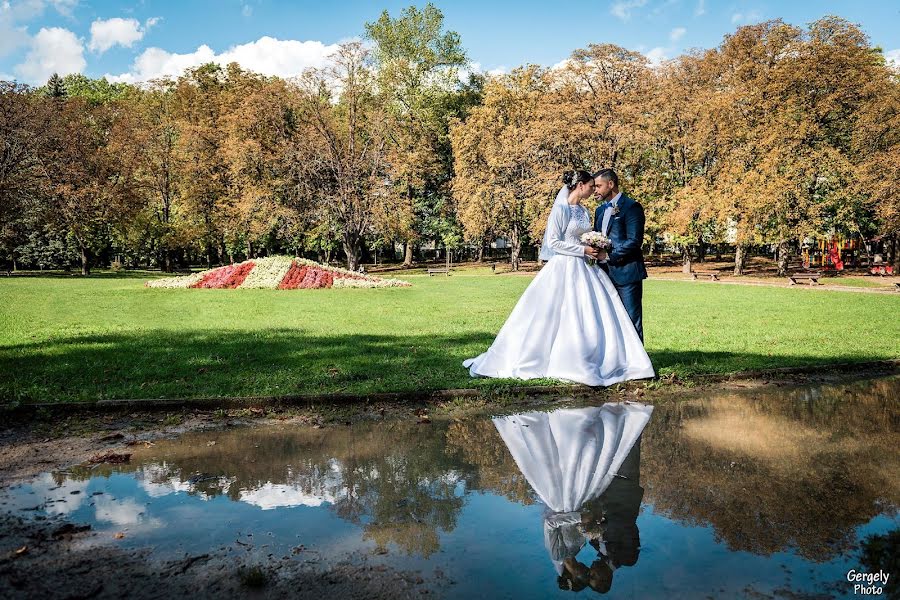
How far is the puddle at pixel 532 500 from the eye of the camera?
12.6 ft

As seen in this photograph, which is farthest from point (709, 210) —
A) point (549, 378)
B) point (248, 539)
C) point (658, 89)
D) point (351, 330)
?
point (248, 539)

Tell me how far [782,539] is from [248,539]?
11.6ft

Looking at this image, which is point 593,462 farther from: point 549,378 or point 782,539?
point 549,378

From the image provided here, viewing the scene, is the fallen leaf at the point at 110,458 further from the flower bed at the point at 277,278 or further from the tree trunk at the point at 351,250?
the tree trunk at the point at 351,250

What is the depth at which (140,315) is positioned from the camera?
59.8ft

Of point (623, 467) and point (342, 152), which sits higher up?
point (342, 152)

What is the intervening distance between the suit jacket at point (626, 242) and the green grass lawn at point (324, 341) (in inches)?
70.4

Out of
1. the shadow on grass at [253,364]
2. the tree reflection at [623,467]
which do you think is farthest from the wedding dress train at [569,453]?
the shadow on grass at [253,364]

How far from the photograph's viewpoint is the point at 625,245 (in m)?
9.00

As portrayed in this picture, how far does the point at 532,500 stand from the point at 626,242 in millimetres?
5130

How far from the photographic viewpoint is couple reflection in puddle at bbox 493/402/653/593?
13.0 feet

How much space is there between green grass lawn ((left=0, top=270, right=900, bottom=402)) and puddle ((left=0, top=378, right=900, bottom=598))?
2347mm

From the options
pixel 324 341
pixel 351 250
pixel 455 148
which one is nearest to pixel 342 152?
pixel 351 250

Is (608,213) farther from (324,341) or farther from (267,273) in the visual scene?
(267,273)
